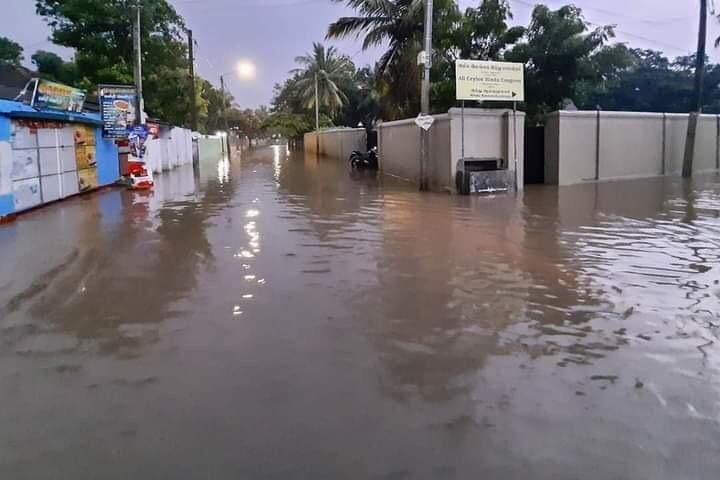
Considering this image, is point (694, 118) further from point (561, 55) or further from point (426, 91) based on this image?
point (426, 91)

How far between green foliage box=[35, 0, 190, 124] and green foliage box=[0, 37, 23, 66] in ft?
59.0

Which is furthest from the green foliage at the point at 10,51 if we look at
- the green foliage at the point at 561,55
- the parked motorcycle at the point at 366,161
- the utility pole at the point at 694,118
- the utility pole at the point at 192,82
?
the utility pole at the point at 694,118

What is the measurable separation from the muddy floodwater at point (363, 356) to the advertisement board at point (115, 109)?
37.0 feet

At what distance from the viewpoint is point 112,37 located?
3008cm

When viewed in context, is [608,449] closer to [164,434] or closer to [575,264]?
[164,434]

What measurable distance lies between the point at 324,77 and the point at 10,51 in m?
26.5

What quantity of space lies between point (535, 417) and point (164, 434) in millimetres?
2289

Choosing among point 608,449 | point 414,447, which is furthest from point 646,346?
point 414,447

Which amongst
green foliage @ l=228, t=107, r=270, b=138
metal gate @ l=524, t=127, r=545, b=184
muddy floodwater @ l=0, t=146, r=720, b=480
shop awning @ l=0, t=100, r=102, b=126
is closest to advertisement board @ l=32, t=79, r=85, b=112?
shop awning @ l=0, t=100, r=102, b=126

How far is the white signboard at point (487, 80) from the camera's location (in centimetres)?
1708

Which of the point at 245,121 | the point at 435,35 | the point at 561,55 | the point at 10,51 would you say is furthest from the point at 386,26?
the point at 245,121

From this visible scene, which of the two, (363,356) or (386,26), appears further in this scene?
(386,26)

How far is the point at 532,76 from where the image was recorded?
81.9 ft

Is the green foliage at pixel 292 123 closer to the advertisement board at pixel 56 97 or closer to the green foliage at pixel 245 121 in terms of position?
the green foliage at pixel 245 121
